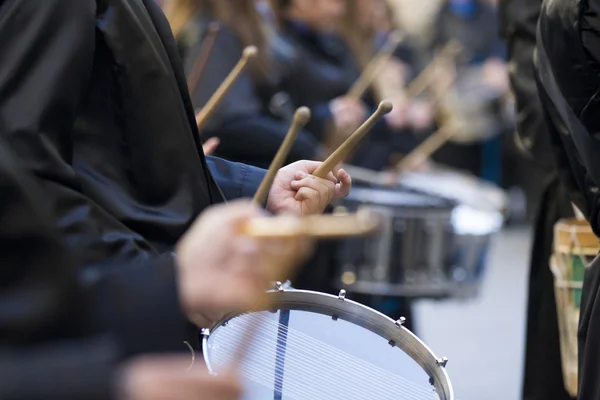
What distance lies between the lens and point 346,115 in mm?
4582

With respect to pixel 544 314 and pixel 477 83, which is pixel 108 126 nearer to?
pixel 544 314

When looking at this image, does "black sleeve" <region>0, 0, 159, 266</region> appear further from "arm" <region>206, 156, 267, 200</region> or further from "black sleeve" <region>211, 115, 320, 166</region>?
"black sleeve" <region>211, 115, 320, 166</region>

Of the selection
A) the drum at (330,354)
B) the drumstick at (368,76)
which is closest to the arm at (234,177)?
the drum at (330,354)

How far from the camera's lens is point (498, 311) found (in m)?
5.55

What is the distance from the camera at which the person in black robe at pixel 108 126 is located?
146 cm

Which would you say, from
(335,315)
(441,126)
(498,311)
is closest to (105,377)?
(335,315)

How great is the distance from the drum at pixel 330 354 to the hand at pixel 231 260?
0.51 meters

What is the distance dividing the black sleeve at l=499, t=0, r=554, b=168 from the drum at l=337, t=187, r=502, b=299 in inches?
29.9

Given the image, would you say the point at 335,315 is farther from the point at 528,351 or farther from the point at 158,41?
the point at 528,351

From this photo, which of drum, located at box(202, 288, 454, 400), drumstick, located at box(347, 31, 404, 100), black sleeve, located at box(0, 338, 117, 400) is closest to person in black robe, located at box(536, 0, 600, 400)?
drum, located at box(202, 288, 454, 400)

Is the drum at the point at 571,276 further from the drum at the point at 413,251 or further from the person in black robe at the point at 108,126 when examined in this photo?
the drum at the point at 413,251

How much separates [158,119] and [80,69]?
0.15m

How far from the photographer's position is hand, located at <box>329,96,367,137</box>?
456cm

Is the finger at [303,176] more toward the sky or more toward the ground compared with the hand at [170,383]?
more toward the sky
